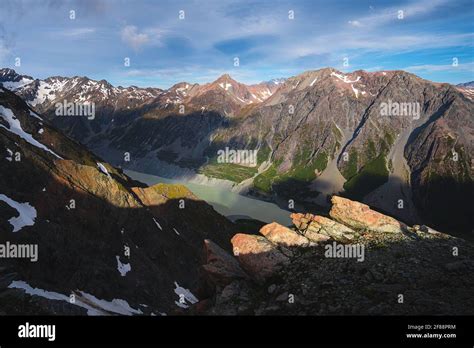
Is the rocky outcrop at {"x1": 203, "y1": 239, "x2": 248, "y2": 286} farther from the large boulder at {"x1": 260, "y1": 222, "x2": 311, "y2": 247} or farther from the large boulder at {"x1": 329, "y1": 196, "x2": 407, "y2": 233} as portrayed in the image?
the large boulder at {"x1": 329, "y1": 196, "x2": 407, "y2": 233}

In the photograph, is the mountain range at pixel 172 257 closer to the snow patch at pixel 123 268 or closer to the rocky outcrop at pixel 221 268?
the rocky outcrop at pixel 221 268

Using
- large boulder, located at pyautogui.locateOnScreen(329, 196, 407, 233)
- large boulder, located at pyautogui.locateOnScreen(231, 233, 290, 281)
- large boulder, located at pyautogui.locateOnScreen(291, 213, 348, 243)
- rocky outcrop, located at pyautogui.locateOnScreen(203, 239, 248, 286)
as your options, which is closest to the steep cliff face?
rocky outcrop, located at pyautogui.locateOnScreen(203, 239, 248, 286)

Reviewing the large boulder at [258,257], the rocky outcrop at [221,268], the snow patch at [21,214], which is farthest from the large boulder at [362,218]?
the snow patch at [21,214]

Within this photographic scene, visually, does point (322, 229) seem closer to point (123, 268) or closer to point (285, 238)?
point (285, 238)

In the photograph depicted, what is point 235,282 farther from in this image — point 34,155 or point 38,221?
point 34,155

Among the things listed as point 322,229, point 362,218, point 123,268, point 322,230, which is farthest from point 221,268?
point 123,268
